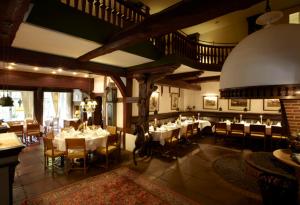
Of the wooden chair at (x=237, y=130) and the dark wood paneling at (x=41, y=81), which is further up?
the dark wood paneling at (x=41, y=81)

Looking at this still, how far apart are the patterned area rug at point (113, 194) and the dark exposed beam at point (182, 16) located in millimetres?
2680

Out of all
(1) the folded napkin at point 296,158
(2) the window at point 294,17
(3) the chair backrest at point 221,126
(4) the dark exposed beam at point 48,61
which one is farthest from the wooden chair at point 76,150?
(2) the window at point 294,17

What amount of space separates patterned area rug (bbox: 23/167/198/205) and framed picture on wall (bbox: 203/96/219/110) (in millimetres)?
6158

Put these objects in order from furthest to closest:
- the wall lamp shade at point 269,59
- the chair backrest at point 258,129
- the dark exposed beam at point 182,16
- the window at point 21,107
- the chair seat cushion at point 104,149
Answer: the window at point 21,107
the chair backrest at point 258,129
the chair seat cushion at point 104,149
the dark exposed beam at point 182,16
the wall lamp shade at point 269,59

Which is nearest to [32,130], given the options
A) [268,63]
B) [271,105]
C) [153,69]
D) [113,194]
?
[113,194]

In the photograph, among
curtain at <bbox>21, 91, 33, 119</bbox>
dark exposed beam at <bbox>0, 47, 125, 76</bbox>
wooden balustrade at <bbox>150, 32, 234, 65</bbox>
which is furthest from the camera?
curtain at <bbox>21, 91, 33, 119</bbox>

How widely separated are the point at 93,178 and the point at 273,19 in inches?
160

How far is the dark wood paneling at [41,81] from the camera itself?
611 centimetres

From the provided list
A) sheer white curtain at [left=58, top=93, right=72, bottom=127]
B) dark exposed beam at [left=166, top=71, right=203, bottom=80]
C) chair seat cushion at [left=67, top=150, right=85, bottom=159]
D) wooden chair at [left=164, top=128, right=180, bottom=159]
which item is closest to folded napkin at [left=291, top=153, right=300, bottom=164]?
wooden chair at [left=164, top=128, right=180, bottom=159]

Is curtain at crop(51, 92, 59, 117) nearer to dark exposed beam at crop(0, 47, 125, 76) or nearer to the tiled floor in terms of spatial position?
the tiled floor

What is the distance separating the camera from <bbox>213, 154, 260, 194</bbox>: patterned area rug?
11.6ft

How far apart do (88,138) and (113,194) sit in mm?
1593

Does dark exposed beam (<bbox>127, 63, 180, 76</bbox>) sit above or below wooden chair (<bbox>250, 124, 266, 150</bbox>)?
above

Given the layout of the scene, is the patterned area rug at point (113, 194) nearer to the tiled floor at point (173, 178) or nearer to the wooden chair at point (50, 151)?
the tiled floor at point (173, 178)
